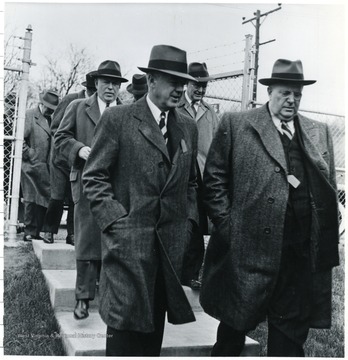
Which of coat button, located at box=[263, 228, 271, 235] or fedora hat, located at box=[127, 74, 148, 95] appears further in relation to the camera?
fedora hat, located at box=[127, 74, 148, 95]

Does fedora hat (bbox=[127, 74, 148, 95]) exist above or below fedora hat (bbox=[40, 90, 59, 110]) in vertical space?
above

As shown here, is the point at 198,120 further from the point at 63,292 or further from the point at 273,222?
the point at 63,292

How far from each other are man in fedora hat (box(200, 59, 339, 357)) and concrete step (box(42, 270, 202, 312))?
1.16 meters

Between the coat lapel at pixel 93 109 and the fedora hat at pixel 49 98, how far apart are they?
1.73 meters

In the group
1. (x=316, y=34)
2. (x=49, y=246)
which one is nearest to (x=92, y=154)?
(x=316, y=34)

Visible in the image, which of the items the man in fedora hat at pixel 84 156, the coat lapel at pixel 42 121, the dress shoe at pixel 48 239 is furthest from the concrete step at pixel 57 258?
the coat lapel at pixel 42 121

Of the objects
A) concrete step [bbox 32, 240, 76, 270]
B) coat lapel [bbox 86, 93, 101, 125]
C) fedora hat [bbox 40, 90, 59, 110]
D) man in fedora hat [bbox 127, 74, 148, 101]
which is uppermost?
man in fedora hat [bbox 127, 74, 148, 101]

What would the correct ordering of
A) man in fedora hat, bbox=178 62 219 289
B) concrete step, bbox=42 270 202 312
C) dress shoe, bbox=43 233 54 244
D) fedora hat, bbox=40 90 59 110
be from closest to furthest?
1. concrete step, bbox=42 270 202 312
2. man in fedora hat, bbox=178 62 219 289
3. dress shoe, bbox=43 233 54 244
4. fedora hat, bbox=40 90 59 110

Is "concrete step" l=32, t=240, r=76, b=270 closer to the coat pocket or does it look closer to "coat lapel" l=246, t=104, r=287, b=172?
the coat pocket

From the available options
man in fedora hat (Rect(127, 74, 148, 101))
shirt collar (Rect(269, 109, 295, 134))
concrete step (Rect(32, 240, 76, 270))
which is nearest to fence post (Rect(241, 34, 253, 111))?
man in fedora hat (Rect(127, 74, 148, 101))

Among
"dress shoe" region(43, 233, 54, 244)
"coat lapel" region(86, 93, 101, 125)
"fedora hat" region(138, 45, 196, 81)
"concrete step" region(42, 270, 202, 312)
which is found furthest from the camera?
"dress shoe" region(43, 233, 54, 244)

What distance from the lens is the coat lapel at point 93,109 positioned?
13.1ft

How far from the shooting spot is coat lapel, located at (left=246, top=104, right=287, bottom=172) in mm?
3125

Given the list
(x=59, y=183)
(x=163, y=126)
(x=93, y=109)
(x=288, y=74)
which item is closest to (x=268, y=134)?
(x=288, y=74)
